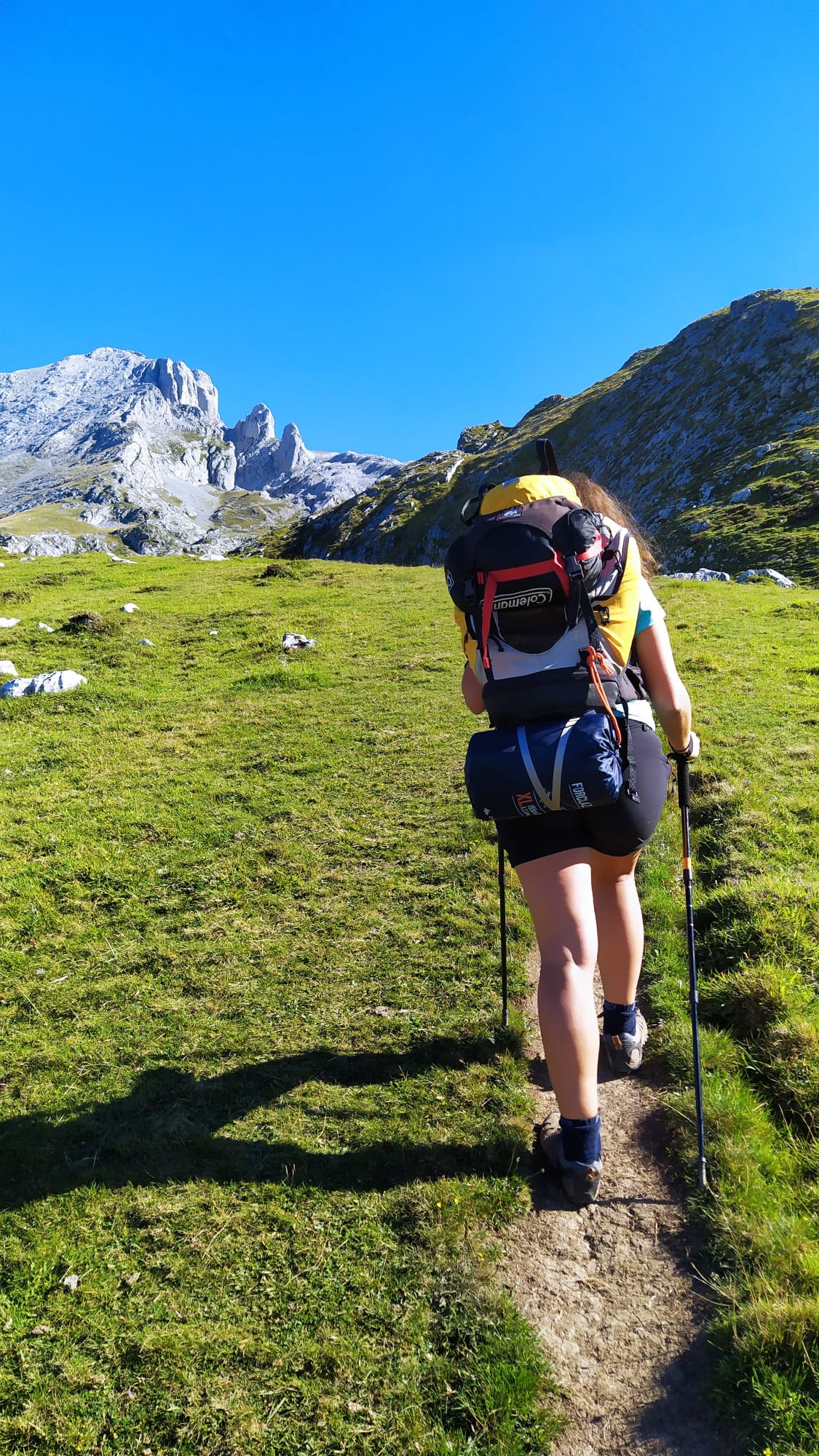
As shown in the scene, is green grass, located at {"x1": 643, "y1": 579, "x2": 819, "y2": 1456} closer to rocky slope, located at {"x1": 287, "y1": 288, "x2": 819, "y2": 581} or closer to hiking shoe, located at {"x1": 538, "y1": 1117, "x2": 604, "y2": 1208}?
hiking shoe, located at {"x1": 538, "y1": 1117, "x2": 604, "y2": 1208}

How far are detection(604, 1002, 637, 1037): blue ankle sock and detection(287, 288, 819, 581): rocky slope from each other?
2028 cm

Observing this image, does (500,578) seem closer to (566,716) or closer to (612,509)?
(566,716)

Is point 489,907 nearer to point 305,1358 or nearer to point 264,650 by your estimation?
point 305,1358

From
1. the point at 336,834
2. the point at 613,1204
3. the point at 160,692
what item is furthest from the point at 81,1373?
the point at 160,692

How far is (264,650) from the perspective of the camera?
2016 cm

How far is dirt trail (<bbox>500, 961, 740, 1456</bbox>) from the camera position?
3.08m

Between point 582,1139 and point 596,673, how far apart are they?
2774mm

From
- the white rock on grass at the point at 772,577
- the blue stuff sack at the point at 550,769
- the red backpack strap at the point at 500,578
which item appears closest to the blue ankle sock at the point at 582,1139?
the blue stuff sack at the point at 550,769

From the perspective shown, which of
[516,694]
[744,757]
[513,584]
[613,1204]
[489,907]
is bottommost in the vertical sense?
[613,1204]

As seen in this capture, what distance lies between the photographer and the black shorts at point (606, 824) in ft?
12.7

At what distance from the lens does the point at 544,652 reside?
375 cm

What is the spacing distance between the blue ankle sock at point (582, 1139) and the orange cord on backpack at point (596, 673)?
2.31 meters

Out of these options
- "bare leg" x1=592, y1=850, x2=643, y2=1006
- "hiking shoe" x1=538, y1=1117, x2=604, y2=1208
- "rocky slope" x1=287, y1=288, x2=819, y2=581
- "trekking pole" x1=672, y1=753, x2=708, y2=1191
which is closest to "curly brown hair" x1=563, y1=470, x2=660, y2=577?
"trekking pole" x1=672, y1=753, x2=708, y2=1191

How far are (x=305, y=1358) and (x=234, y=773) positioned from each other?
9.22 m
